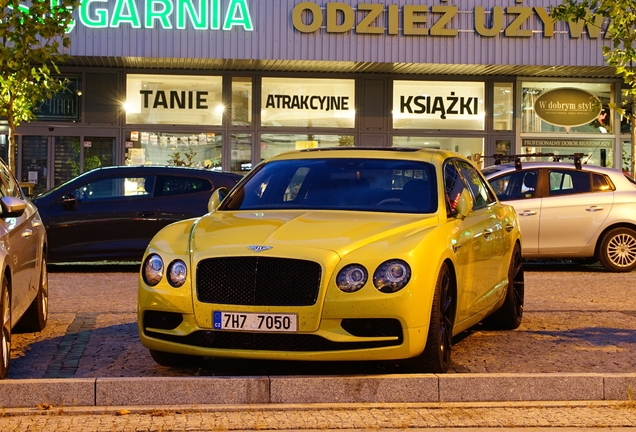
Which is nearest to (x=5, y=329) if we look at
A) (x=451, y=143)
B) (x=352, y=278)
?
(x=352, y=278)

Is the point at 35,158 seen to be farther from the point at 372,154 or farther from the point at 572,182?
the point at 372,154

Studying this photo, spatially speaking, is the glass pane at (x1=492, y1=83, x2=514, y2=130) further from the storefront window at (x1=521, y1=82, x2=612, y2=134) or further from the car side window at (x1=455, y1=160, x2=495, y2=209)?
the car side window at (x1=455, y1=160, x2=495, y2=209)

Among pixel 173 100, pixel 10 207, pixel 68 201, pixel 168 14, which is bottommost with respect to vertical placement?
pixel 10 207

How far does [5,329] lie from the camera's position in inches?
285

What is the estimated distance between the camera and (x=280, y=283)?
689 centimetres

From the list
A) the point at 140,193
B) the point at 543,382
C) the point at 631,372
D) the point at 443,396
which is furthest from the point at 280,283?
the point at 140,193

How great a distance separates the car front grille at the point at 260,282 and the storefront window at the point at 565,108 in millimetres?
20758

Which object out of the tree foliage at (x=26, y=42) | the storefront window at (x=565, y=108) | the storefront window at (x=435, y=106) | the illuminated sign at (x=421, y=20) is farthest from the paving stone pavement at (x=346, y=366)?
the storefront window at (x=565, y=108)

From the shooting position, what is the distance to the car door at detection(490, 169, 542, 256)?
15.8 m

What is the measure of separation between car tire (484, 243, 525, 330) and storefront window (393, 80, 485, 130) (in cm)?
1675

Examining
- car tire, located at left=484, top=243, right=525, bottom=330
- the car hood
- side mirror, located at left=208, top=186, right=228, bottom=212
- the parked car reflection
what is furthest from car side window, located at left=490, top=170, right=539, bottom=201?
the car hood

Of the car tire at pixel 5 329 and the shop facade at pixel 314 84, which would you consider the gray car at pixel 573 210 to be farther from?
the car tire at pixel 5 329

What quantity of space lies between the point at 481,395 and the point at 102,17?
18014 millimetres

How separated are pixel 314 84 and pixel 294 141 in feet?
4.65
